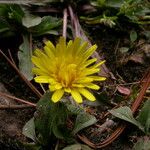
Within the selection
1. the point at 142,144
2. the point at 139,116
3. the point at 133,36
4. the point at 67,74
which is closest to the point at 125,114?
the point at 139,116

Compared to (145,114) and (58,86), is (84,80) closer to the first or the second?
(58,86)

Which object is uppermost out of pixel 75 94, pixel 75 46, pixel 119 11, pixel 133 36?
pixel 75 46

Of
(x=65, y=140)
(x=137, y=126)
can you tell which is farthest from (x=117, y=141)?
(x=65, y=140)

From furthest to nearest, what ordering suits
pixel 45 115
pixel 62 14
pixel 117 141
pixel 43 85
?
pixel 62 14 → pixel 43 85 → pixel 117 141 → pixel 45 115

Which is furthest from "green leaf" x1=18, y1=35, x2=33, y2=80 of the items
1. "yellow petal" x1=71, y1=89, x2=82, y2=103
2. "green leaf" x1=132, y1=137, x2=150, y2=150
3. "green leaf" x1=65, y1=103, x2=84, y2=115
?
"green leaf" x1=132, y1=137, x2=150, y2=150

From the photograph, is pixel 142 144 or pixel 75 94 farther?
pixel 142 144

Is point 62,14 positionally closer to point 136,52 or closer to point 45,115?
point 136,52
